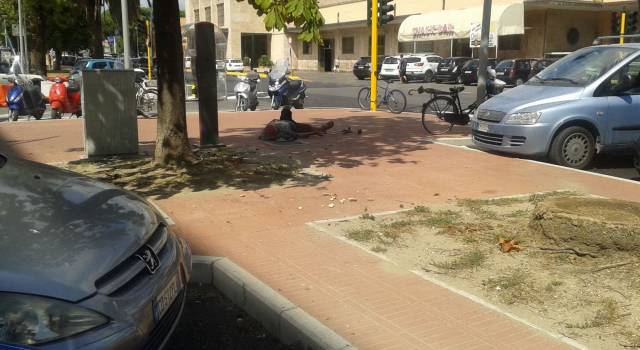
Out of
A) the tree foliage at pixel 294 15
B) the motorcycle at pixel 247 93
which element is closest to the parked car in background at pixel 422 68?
the motorcycle at pixel 247 93

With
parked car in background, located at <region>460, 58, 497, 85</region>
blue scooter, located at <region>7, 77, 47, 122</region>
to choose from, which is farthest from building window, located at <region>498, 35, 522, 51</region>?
blue scooter, located at <region>7, 77, 47, 122</region>

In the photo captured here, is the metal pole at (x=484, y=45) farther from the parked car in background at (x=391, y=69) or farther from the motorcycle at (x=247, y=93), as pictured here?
the parked car in background at (x=391, y=69)

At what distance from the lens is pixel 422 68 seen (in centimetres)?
3828

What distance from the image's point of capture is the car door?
9.39 meters

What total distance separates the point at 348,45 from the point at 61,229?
2302 inches

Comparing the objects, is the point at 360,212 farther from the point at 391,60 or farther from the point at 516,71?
the point at 391,60

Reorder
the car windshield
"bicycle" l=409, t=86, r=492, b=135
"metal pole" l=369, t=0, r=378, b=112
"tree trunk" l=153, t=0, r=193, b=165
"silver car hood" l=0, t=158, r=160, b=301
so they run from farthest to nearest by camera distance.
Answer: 1. "metal pole" l=369, t=0, r=378, b=112
2. "bicycle" l=409, t=86, r=492, b=135
3. the car windshield
4. "tree trunk" l=153, t=0, r=193, b=165
5. "silver car hood" l=0, t=158, r=160, b=301

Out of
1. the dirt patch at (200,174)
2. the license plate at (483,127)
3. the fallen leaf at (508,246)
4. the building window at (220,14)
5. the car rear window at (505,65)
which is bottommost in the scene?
the fallen leaf at (508,246)

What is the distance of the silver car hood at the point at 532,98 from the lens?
30.8ft

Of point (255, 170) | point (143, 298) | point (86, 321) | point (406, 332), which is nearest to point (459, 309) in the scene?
point (406, 332)

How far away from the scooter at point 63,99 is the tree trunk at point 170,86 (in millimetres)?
8620

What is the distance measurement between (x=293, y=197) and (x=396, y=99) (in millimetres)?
11441

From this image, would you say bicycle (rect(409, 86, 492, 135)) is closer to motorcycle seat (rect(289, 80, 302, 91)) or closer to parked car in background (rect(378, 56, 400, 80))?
motorcycle seat (rect(289, 80, 302, 91))

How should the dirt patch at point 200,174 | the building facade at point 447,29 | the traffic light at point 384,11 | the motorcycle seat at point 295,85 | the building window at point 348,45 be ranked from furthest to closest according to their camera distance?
the building window at point 348,45, the building facade at point 447,29, the motorcycle seat at point 295,85, the traffic light at point 384,11, the dirt patch at point 200,174
